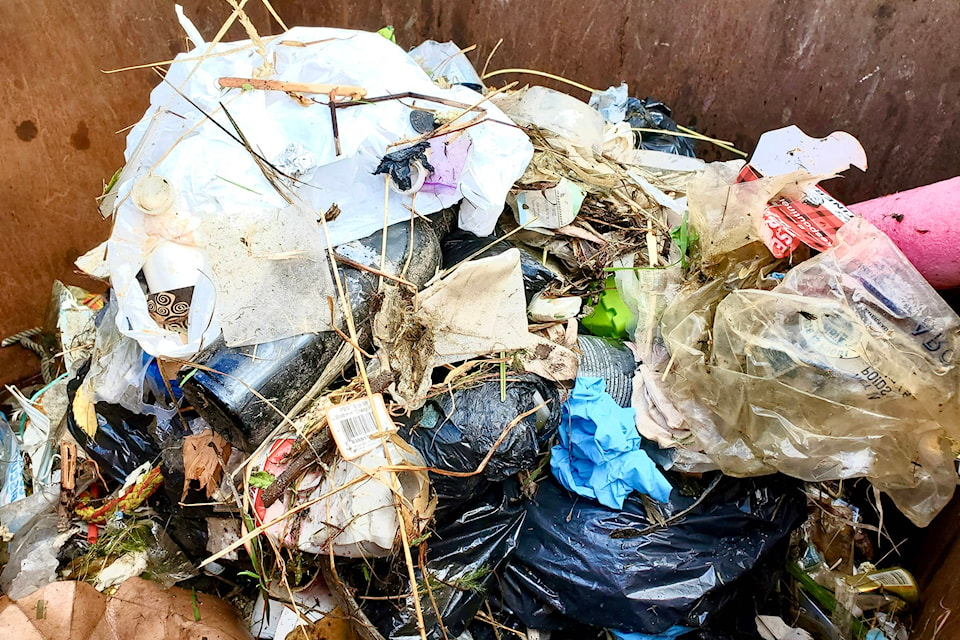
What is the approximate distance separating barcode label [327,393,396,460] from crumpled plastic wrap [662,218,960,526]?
617 millimetres

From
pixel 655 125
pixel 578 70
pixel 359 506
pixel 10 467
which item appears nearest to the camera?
pixel 359 506

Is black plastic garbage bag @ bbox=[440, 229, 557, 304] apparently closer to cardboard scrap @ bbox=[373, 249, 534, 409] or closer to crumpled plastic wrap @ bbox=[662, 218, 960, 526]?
cardboard scrap @ bbox=[373, 249, 534, 409]

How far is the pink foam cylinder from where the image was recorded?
1127mm

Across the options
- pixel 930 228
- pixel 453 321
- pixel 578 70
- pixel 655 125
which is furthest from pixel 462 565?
pixel 578 70

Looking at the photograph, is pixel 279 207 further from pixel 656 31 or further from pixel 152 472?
pixel 656 31

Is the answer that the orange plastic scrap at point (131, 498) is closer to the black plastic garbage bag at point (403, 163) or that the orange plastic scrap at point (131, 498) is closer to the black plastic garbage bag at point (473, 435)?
the black plastic garbage bag at point (473, 435)

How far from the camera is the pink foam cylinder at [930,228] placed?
1.13 metres

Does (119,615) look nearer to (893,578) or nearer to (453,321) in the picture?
(453,321)

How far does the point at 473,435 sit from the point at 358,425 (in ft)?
0.66

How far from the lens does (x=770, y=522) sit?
124cm

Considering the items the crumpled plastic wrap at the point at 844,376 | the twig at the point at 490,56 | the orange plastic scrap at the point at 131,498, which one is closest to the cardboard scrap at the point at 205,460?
the orange plastic scrap at the point at 131,498

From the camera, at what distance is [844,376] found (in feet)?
3.50

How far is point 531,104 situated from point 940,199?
0.86 m

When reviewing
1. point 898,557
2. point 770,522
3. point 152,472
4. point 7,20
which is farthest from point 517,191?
point 7,20
